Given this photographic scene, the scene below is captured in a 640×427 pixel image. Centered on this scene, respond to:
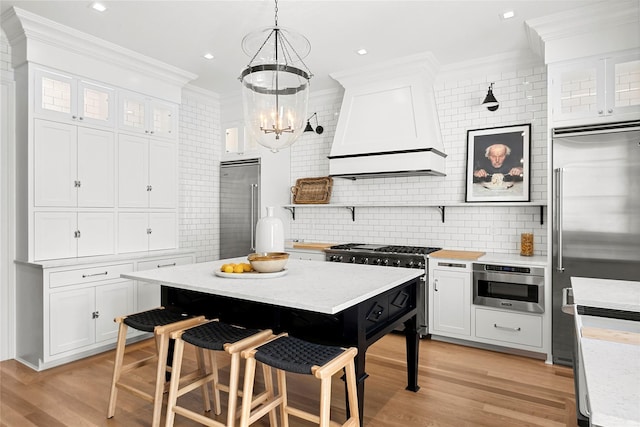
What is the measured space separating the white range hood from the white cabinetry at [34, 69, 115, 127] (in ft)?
8.51

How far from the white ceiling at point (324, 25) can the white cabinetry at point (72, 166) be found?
99 cm

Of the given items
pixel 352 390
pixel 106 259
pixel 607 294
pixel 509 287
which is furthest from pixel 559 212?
pixel 106 259

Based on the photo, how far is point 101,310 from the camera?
3904 mm

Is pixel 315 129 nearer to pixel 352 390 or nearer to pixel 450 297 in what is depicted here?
pixel 450 297

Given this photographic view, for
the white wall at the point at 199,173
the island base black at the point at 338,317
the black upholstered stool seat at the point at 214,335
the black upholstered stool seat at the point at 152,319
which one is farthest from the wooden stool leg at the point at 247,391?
the white wall at the point at 199,173

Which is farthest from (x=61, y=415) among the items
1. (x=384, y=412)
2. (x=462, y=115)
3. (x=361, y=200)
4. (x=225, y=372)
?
(x=462, y=115)

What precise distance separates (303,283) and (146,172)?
2981mm

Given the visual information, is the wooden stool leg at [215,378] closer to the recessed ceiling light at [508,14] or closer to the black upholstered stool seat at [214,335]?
the black upholstered stool seat at [214,335]

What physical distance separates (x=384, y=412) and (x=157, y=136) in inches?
152

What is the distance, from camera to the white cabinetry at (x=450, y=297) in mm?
4070

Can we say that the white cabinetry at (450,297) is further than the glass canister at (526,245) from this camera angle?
No

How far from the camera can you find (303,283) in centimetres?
246

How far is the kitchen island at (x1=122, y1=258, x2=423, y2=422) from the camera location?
213 cm

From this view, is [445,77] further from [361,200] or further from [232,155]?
[232,155]
